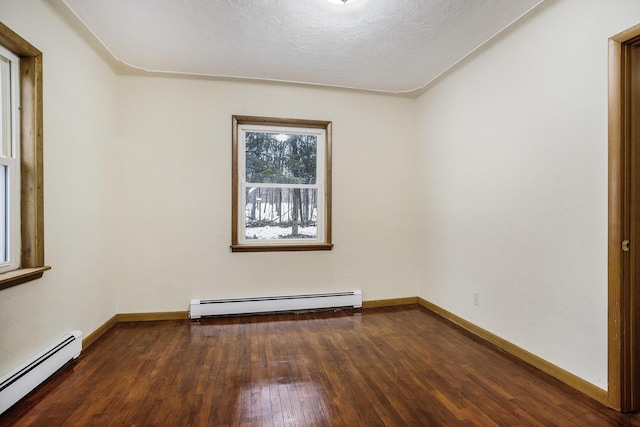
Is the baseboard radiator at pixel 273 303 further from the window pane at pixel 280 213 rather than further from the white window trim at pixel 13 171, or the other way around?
the white window trim at pixel 13 171

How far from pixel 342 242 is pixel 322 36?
219 cm

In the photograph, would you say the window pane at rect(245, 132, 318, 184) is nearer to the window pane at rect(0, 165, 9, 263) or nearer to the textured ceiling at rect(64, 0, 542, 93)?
the textured ceiling at rect(64, 0, 542, 93)

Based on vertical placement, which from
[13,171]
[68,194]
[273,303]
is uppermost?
[13,171]

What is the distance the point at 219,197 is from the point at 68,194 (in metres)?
1.34

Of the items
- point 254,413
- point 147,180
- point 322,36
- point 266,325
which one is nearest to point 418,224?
point 266,325

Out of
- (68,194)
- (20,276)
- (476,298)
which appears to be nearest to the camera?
(20,276)

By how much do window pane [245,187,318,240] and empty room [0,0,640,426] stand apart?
0.03 meters

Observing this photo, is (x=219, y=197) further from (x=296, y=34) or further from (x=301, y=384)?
(x=301, y=384)

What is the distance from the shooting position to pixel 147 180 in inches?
133

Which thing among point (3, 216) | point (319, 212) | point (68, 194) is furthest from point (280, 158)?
point (3, 216)

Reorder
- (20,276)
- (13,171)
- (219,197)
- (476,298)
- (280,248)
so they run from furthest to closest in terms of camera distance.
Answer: (280,248)
(219,197)
(476,298)
(13,171)
(20,276)

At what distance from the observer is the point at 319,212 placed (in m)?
3.88

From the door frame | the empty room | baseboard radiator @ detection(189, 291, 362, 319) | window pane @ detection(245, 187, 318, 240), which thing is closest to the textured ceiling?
the empty room

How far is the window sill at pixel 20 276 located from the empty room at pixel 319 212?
0.08 feet
